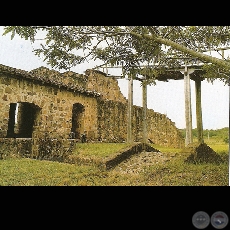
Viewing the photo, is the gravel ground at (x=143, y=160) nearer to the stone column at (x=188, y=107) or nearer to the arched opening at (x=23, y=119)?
the stone column at (x=188, y=107)

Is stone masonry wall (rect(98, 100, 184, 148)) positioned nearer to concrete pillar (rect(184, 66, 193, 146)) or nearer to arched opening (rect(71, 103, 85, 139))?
arched opening (rect(71, 103, 85, 139))

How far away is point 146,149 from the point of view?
4082mm

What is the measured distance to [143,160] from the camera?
11.7ft

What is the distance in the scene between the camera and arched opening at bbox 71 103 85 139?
5.46 meters

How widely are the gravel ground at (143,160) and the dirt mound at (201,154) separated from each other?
0.76 ft

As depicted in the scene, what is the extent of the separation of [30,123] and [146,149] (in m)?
2.95

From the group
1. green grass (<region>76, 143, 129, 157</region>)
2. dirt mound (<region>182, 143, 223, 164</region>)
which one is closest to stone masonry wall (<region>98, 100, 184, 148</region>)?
green grass (<region>76, 143, 129, 157</region>)
